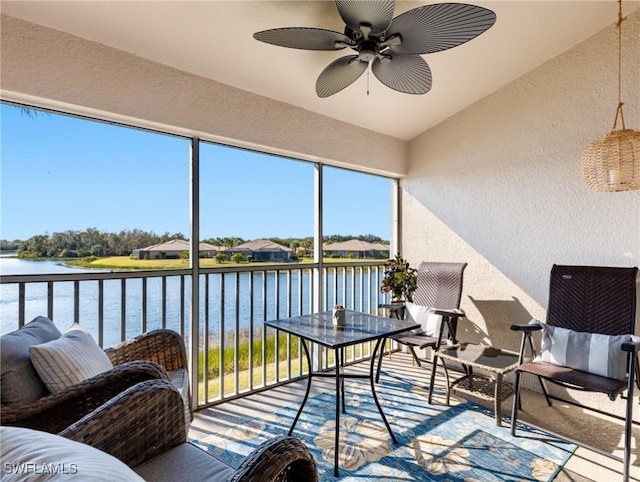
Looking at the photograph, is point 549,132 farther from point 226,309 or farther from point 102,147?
point 102,147

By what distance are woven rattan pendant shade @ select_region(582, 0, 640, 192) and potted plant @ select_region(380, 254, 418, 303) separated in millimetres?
1883

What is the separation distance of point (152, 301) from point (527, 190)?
11.3 feet

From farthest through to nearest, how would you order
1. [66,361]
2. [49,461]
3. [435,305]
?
[435,305], [66,361], [49,461]

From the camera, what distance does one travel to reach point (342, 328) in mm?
2375

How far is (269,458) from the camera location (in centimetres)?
103

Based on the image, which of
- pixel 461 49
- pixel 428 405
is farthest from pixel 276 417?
pixel 461 49

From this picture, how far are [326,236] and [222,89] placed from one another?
1.73 metres

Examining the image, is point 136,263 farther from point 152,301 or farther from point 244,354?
point 244,354

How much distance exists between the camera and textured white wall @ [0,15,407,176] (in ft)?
6.64

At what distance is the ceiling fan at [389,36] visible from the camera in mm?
1652

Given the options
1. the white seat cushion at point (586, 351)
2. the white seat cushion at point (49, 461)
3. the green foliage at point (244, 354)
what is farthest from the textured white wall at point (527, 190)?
the white seat cushion at point (49, 461)

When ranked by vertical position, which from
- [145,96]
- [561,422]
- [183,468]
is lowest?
[561,422]

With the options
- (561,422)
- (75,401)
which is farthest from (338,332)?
(561,422)

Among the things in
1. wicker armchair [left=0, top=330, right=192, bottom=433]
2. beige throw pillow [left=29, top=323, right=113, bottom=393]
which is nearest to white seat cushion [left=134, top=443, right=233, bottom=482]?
wicker armchair [left=0, top=330, right=192, bottom=433]
